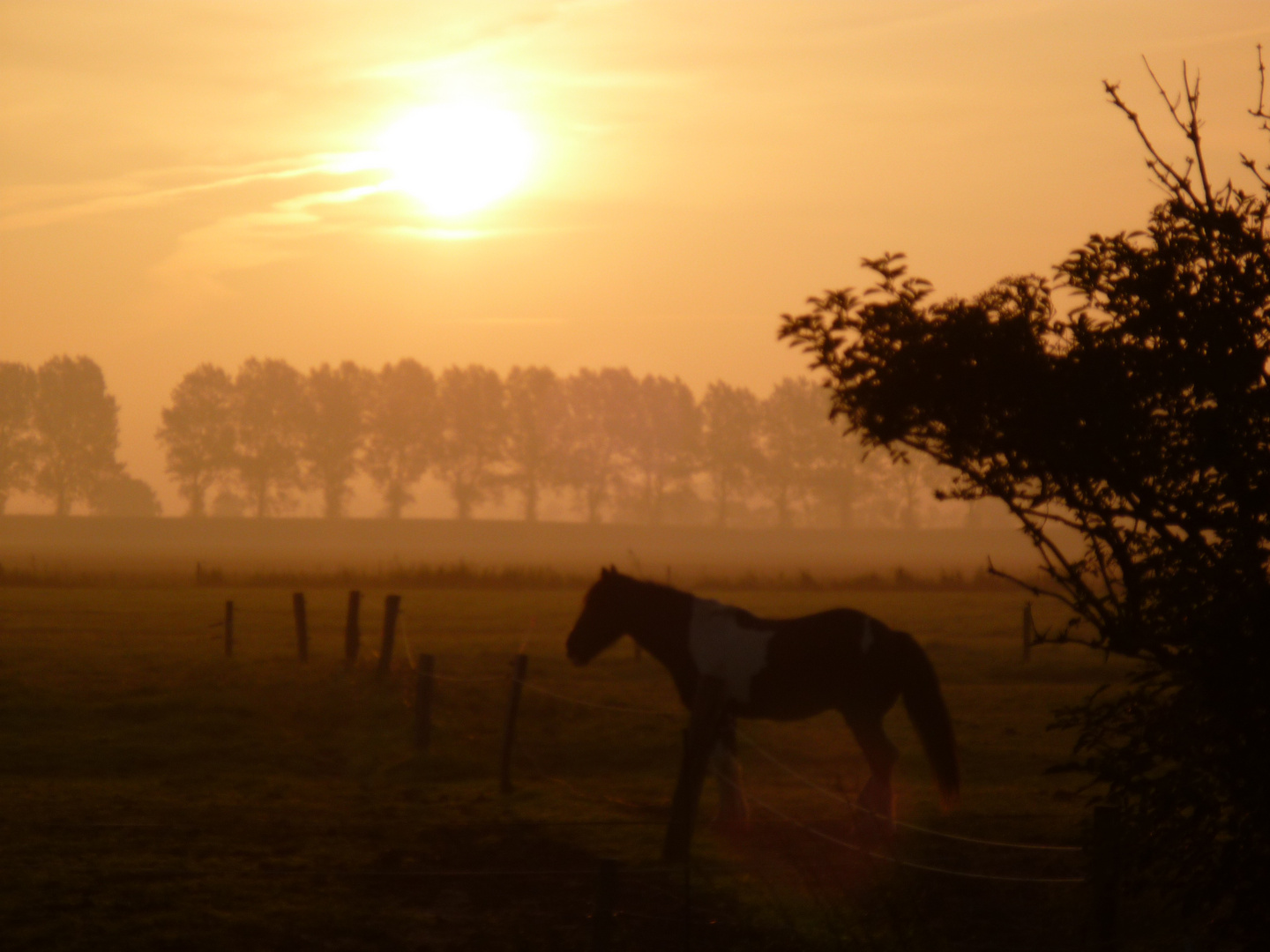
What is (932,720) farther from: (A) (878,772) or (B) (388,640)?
(B) (388,640)

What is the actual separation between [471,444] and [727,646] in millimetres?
113974

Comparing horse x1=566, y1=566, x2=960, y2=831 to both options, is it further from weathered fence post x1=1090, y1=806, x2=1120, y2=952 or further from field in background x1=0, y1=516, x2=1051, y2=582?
field in background x1=0, y1=516, x2=1051, y2=582

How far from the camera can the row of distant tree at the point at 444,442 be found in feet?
395

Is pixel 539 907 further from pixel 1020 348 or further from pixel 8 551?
pixel 8 551

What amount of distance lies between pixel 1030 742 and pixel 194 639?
1874 cm

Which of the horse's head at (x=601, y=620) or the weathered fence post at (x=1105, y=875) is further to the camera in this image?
the horse's head at (x=601, y=620)

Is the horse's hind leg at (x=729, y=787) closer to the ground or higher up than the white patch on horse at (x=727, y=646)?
closer to the ground

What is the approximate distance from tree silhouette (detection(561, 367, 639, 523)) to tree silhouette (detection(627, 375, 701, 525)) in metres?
1.27

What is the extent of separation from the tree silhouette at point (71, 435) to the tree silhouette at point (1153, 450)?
121780 millimetres

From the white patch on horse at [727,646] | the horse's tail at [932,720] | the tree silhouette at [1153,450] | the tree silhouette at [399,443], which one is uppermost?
the tree silhouette at [399,443]

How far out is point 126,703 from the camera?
18.2m

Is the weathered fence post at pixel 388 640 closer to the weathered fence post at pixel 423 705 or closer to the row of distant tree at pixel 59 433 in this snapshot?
the weathered fence post at pixel 423 705

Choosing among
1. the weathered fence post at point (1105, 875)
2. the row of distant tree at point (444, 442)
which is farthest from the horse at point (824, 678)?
the row of distant tree at point (444, 442)

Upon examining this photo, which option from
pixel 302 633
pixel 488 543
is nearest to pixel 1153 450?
pixel 302 633
